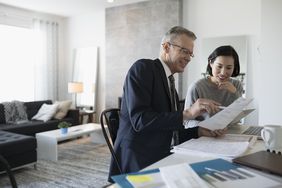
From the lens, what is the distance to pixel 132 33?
17.6 ft

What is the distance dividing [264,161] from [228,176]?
21 cm

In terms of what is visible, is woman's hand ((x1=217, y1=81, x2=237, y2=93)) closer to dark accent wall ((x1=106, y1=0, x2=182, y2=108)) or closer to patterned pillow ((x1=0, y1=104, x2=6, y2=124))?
dark accent wall ((x1=106, y1=0, x2=182, y2=108))

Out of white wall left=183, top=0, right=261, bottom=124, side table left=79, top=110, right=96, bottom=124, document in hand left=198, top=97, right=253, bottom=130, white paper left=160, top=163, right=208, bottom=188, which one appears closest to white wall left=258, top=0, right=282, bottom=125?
white wall left=183, top=0, right=261, bottom=124

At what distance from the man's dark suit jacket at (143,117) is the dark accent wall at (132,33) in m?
3.69

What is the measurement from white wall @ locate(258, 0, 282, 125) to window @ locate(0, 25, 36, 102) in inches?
181

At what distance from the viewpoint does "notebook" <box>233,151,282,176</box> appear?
0.89 meters

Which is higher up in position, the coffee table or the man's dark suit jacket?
the man's dark suit jacket

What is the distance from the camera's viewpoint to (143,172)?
0.86 metres

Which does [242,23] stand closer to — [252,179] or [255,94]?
[255,94]

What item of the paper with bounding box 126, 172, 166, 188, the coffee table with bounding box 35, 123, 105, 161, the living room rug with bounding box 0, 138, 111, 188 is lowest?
the living room rug with bounding box 0, 138, 111, 188

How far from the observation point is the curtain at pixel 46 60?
6047mm

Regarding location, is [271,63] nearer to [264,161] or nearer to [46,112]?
[264,161]

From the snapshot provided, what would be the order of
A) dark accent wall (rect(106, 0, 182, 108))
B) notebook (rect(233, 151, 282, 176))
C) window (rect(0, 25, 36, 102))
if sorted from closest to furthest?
notebook (rect(233, 151, 282, 176)), dark accent wall (rect(106, 0, 182, 108)), window (rect(0, 25, 36, 102))

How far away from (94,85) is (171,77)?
470 cm
